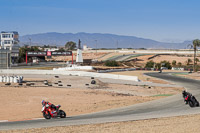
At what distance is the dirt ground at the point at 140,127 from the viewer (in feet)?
55.3

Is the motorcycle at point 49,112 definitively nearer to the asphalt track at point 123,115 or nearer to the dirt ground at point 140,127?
the asphalt track at point 123,115

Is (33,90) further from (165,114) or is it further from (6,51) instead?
(165,114)

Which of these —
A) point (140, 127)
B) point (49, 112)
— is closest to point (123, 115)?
point (140, 127)

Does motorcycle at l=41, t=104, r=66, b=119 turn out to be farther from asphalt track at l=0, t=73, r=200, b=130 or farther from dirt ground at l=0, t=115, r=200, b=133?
dirt ground at l=0, t=115, r=200, b=133

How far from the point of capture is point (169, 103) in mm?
28078

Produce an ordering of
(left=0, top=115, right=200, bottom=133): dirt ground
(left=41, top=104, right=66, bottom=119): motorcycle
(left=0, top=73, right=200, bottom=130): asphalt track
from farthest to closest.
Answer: (left=41, top=104, right=66, bottom=119): motorcycle < (left=0, top=73, right=200, bottom=130): asphalt track < (left=0, top=115, right=200, bottom=133): dirt ground

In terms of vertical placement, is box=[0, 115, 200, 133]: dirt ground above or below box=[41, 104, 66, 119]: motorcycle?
below

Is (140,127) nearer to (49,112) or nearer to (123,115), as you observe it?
(123,115)

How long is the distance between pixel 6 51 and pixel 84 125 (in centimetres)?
3077

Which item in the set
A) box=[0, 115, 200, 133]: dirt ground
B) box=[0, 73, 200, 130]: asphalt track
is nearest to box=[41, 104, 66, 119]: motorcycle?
box=[0, 73, 200, 130]: asphalt track

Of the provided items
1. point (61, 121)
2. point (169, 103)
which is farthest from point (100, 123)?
point (169, 103)

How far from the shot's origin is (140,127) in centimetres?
1784

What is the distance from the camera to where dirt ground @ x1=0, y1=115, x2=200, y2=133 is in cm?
1684

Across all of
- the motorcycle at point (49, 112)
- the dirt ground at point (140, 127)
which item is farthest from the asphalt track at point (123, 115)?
the dirt ground at point (140, 127)
